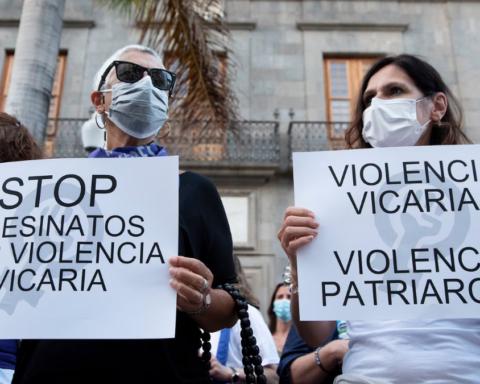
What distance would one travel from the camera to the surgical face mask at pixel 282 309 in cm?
509

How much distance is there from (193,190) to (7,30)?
12.9 meters

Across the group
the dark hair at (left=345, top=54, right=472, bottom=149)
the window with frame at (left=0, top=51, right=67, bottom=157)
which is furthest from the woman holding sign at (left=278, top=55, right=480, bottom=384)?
the window with frame at (left=0, top=51, right=67, bottom=157)

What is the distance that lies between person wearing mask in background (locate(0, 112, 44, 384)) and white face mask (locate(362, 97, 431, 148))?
146cm

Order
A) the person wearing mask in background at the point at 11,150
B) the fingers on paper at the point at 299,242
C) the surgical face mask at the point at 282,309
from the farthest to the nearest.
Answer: the surgical face mask at the point at 282,309
the person wearing mask in background at the point at 11,150
the fingers on paper at the point at 299,242

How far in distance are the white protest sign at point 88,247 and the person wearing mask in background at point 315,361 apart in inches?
38.3

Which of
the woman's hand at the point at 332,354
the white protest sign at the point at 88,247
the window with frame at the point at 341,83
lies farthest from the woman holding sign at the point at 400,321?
the window with frame at the point at 341,83

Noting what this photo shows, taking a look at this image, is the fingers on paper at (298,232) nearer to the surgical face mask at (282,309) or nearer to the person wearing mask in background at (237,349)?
the person wearing mask in background at (237,349)

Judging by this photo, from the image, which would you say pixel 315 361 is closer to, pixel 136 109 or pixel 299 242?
pixel 299 242

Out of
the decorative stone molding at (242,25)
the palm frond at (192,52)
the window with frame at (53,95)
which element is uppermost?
the decorative stone molding at (242,25)

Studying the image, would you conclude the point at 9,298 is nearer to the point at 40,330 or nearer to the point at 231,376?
the point at 40,330

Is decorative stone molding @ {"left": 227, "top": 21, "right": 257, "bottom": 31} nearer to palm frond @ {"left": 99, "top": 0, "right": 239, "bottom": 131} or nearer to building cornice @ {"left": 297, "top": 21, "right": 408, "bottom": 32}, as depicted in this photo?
building cornice @ {"left": 297, "top": 21, "right": 408, "bottom": 32}

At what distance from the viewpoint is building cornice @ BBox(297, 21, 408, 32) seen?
1297 cm

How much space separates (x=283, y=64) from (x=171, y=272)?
11.8m

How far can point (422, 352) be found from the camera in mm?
1677
